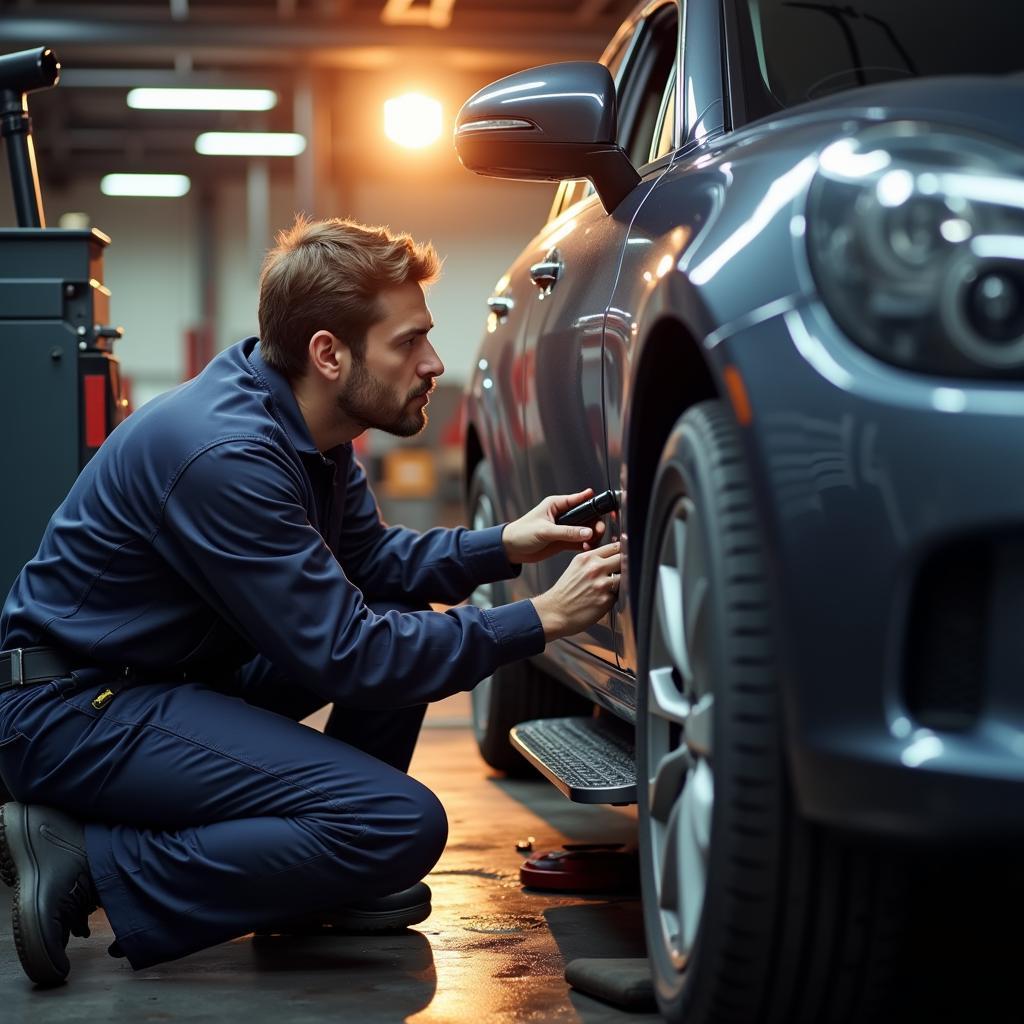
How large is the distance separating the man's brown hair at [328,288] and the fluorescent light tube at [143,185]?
54.6 ft

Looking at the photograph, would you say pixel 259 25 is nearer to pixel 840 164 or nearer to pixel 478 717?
pixel 478 717

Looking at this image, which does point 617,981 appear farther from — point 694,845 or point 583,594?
point 583,594

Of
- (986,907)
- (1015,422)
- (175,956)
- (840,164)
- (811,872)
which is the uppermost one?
(840,164)

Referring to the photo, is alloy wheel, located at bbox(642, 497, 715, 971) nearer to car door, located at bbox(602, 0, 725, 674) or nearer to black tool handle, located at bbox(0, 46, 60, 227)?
car door, located at bbox(602, 0, 725, 674)

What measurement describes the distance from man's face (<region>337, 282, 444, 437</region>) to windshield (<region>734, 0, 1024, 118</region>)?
699 mm

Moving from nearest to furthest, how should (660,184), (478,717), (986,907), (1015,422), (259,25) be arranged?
(1015,422)
(986,907)
(660,184)
(478,717)
(259,25)

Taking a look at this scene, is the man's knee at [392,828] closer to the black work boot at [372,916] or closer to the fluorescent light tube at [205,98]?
the black work boot at [372,916]

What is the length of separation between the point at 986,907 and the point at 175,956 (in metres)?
1.18

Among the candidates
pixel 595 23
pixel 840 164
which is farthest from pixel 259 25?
pixel 840 164

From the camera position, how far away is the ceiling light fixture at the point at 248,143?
56.3 ft

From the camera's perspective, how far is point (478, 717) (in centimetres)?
412

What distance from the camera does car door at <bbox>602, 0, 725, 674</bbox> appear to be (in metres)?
2.03

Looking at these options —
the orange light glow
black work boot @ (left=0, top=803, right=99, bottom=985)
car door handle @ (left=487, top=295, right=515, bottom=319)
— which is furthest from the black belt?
the orange light glow

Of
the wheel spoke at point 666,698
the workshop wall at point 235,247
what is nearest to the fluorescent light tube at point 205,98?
the workshop wall at point 235,247
